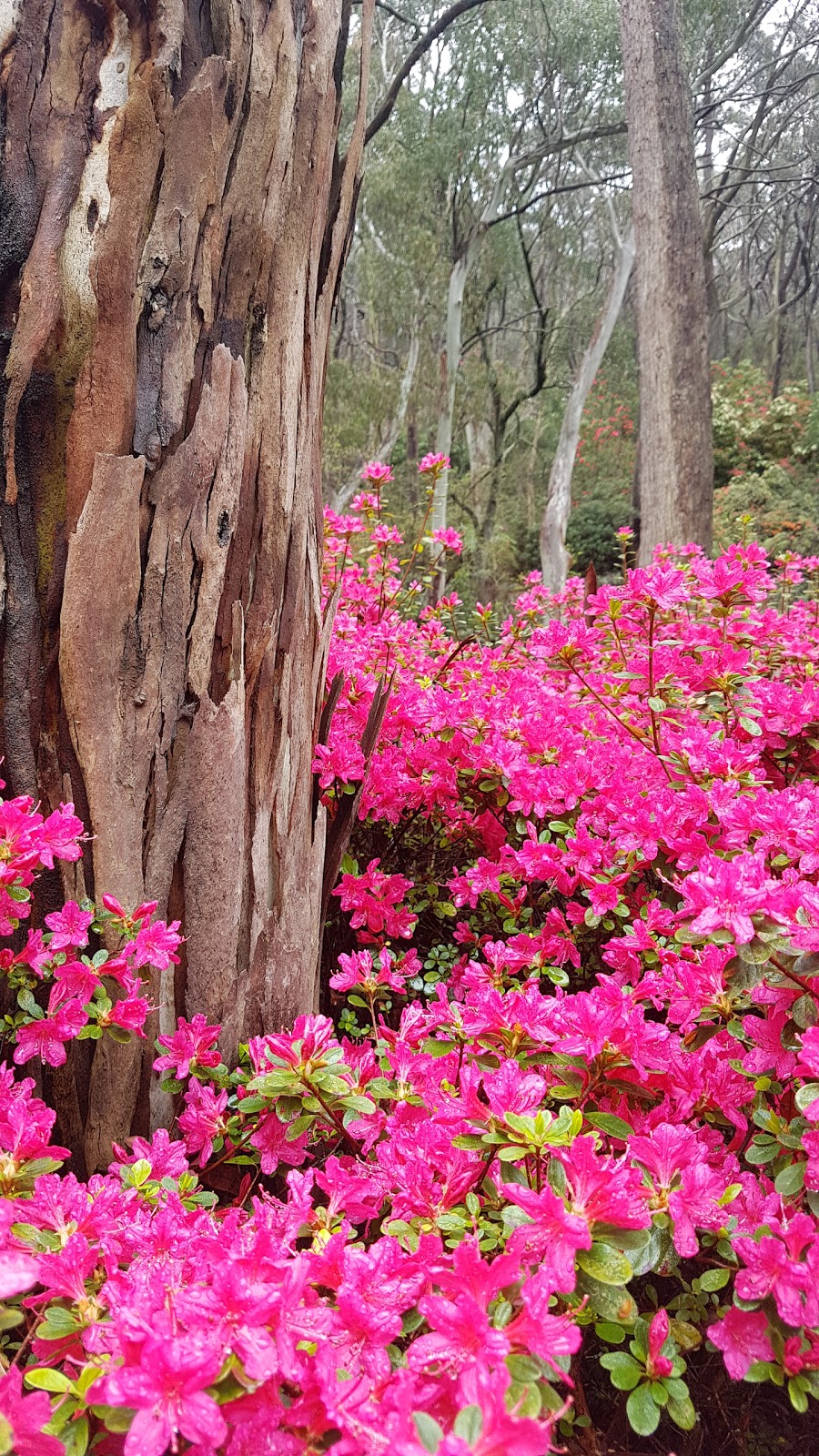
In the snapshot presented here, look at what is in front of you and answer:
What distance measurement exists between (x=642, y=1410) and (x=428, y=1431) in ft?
0.96

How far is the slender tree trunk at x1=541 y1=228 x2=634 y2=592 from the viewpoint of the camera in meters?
11.3

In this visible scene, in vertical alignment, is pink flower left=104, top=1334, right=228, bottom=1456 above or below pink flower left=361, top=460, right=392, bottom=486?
below

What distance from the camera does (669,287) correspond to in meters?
5.07

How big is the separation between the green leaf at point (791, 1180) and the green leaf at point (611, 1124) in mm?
141

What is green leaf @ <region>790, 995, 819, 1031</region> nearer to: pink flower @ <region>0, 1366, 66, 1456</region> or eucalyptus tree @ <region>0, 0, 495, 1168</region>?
pink flower @ <region>0, 1366, 66, 1456</region>

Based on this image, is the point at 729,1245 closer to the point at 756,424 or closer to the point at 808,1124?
the point at 808,1124

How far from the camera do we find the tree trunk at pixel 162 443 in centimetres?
119

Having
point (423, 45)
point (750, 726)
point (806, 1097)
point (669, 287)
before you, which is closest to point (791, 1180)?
point (806, 1097)

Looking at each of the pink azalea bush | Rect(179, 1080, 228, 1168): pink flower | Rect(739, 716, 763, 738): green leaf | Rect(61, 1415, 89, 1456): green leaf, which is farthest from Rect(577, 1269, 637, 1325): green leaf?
Rect(739, 716, 763, 738): green leaf

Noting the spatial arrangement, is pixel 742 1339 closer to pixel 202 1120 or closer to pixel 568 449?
pixel 202 1120

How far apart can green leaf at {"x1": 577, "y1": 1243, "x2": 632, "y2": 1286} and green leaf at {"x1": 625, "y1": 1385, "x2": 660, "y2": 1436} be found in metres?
0.14

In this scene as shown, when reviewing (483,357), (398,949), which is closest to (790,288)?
(483,357)

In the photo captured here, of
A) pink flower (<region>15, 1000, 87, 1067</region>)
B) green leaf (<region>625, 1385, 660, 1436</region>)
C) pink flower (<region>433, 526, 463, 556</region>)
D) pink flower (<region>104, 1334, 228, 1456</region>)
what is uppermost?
pink flower (<region>433, 526, 463, 556</region>)

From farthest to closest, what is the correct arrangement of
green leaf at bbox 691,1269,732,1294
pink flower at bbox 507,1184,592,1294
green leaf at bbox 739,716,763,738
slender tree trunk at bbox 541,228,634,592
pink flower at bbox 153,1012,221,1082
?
slender tree trunk at bbox 541,228,634,592 < green leaf at bbox 739,716,763,738 < pink flower at bbox 153,1012,221,1082 < green leaf at bbox 691,1269,732,1294 < pink flower at bbox 507,1184,592,1294
